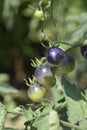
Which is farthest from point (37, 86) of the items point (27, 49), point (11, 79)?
point (11, 79)

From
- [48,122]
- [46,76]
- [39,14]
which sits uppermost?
[39,14]

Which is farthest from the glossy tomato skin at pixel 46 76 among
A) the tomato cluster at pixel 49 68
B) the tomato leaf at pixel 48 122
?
the tomato leaf at pixel 48 122

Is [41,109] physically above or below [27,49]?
below

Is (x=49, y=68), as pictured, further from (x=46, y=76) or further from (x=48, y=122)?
(x=48, y=122)

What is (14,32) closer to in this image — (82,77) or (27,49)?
(27,49)

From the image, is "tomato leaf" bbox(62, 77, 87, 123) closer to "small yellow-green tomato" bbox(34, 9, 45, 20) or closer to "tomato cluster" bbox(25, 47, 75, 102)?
"tomato cluster" bbox(25, 47, 75, 102)

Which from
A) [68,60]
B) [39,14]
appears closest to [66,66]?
[68,60]
